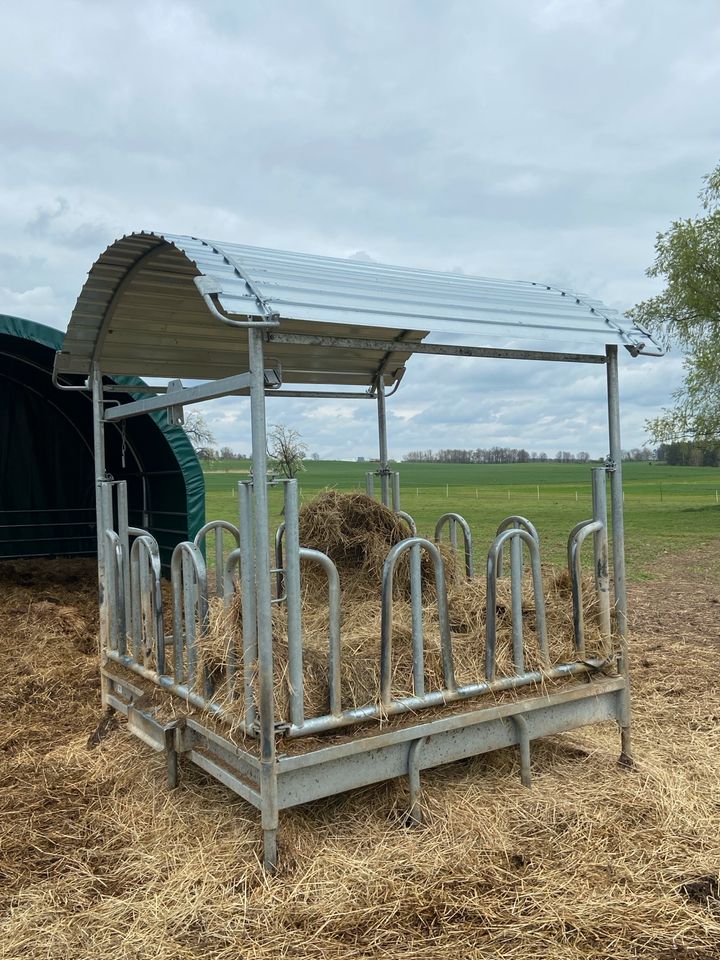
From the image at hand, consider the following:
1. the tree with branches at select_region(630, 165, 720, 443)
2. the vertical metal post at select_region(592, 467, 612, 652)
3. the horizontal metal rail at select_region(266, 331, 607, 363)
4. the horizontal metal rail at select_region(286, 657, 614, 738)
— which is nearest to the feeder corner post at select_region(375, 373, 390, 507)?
the horizontal metal rail at select_region(266, 331, 607, 363)

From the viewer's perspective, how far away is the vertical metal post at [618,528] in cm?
436

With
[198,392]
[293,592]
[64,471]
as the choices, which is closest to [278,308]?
[198,392]

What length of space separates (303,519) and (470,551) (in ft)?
4.02

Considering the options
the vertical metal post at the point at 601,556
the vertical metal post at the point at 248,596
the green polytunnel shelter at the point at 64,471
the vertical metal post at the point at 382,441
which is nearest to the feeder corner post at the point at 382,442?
the vertical metal post at the point at 382,441

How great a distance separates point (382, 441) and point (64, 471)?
5.37 m

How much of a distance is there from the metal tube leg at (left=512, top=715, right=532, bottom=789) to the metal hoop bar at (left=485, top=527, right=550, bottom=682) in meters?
0.27

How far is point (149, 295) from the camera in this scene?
4488 mm

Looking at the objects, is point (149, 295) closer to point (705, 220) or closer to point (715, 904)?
point (715, 904)

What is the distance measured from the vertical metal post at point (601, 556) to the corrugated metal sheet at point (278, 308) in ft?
2.51

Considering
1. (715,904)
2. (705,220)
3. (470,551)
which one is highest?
(705,220)

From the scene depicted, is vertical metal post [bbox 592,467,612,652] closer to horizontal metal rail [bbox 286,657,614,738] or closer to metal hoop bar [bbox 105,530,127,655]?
horizontal metal rail [bbox 286,657,614,738]

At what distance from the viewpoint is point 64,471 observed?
381 inches

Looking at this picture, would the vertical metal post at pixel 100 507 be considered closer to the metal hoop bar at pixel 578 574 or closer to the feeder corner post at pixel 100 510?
the feeder corner post at pixel 100 510

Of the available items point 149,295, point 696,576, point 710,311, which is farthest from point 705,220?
point 149,295
